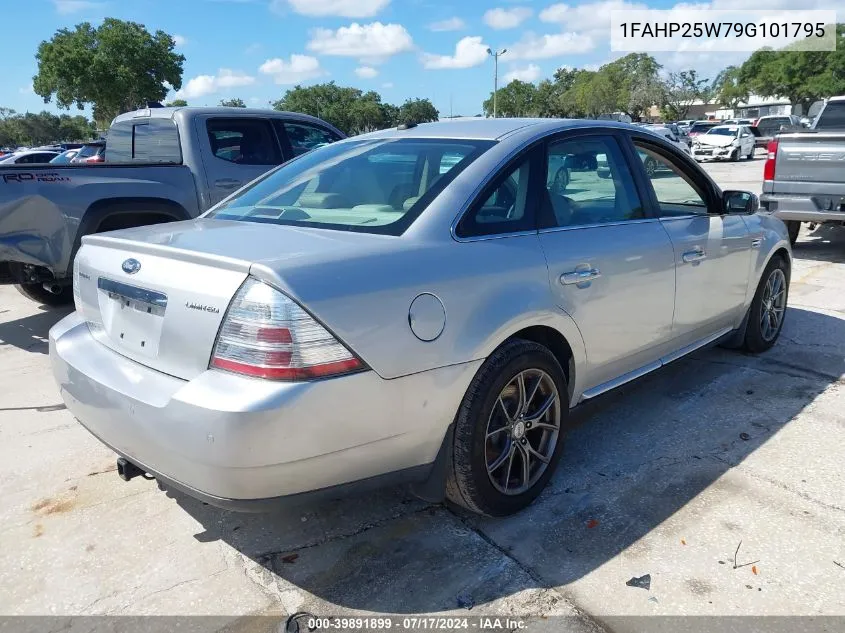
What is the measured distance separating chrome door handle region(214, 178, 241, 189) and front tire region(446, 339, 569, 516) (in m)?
4.38

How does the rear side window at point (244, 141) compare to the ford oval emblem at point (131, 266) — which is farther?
the rear side window at point (244, 141)

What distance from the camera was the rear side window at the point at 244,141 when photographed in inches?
258

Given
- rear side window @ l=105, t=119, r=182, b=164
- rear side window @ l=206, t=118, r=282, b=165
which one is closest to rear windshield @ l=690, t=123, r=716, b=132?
rear side window @ l=206, t=118, r=282, b=165

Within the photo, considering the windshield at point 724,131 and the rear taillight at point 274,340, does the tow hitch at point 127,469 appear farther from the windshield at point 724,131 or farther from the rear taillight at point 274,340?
the windshield at point 724,131

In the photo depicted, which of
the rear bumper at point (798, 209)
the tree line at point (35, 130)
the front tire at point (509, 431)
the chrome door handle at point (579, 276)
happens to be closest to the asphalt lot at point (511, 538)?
the front tire at point (509, 431)

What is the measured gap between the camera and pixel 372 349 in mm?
2279

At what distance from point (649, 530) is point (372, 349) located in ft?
4.85

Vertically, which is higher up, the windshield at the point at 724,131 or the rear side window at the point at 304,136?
the windshield at the point at 724,131

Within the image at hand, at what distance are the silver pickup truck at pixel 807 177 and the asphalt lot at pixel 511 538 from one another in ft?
15.8

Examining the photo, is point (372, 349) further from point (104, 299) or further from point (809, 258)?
point (809, 258)

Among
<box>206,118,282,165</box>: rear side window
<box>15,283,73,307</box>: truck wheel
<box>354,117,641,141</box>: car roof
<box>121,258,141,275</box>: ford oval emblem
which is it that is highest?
<box>206,118,282,165</box>: rear side window

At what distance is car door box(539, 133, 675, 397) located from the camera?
10.1ft

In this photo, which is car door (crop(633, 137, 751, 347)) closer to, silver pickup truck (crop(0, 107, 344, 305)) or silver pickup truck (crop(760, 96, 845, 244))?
silver pickup truck (crop(0, 107, 344, 305))

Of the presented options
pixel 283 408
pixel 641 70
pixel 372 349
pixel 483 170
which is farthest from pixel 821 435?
pixel 641 70
